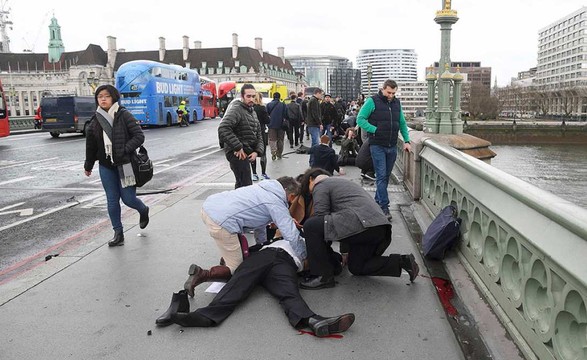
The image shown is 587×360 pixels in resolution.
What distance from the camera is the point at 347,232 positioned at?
4230 mm

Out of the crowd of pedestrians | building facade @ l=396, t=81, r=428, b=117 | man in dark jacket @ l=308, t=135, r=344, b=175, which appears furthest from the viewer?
building facade @ l=396, t=81, r=428, b=117

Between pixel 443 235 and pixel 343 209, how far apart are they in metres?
1.21

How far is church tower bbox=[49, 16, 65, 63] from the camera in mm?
136375

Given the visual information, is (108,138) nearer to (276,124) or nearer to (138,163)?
(138,163)

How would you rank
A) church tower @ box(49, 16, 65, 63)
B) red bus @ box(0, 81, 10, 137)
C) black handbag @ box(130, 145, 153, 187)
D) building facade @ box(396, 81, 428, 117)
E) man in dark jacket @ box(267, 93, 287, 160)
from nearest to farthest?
black handbag @ box(130, 145, 153, 187)
man in dark jacket @ box(267, 93, 287, 160)
red bus @ box(0, 81, 10, 137)
church tower @ box(49, 16, 65, 63)
building facade @ box(396, 81, 428, 117)

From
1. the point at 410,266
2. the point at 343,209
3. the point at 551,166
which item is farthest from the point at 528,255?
the point at 551,166

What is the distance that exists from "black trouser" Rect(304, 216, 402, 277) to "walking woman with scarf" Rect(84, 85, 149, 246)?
259 cm

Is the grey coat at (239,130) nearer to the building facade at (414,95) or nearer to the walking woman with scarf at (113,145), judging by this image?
the walking woman with scarf at (113,145)

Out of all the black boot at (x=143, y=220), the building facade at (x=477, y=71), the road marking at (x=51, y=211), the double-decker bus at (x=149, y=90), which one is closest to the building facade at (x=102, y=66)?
the double-decker bus at (x=149, y=90)

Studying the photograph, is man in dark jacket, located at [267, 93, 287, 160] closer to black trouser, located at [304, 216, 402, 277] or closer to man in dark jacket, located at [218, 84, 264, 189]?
man in dark jacket, located at [218, 84, 264, 189]

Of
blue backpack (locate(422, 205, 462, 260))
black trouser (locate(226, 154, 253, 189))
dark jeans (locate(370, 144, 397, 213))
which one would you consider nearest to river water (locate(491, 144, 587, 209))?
dark jeans (locate(370, 144, 397, 213))

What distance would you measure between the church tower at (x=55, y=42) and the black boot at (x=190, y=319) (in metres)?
150

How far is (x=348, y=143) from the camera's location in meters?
12.8

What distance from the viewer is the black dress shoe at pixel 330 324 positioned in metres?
3.48
